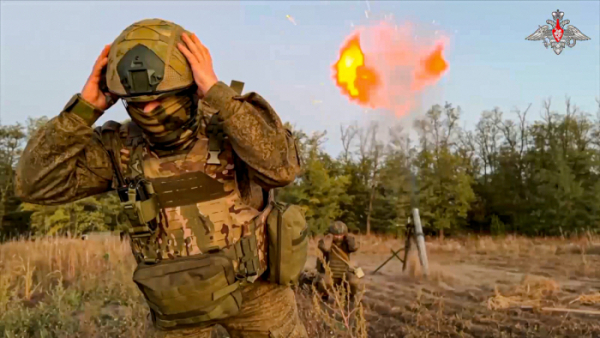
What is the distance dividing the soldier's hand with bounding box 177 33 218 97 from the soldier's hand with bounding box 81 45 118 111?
411 millimetres

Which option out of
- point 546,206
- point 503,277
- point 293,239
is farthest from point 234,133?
point 546,206

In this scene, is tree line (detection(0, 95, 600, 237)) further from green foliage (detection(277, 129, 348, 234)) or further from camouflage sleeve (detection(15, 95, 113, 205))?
camouflage sleeve (detection(15, 95, 113, 205))

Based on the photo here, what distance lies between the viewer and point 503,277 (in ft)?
38.3

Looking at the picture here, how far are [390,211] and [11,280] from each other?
87.6 ft

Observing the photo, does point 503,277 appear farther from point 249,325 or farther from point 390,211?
point 390,211

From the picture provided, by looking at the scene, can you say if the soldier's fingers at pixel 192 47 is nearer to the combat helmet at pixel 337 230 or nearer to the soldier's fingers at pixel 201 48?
the soldier's fingers at pixel 201 48

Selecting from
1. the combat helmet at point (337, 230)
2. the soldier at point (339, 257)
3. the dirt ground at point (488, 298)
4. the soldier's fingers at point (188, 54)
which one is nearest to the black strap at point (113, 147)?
the soldier's fingers at point (188, 54)

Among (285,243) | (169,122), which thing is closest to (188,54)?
(169,122)

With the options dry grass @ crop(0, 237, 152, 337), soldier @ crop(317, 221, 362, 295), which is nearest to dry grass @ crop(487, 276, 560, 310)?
soldier @ crop(317, 221, 362, 295)

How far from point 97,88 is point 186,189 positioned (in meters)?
0.68

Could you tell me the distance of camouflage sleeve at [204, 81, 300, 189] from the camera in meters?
2.26

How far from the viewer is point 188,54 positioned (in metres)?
2.42

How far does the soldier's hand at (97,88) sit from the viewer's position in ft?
8.12

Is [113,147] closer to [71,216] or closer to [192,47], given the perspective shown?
[192,47]
